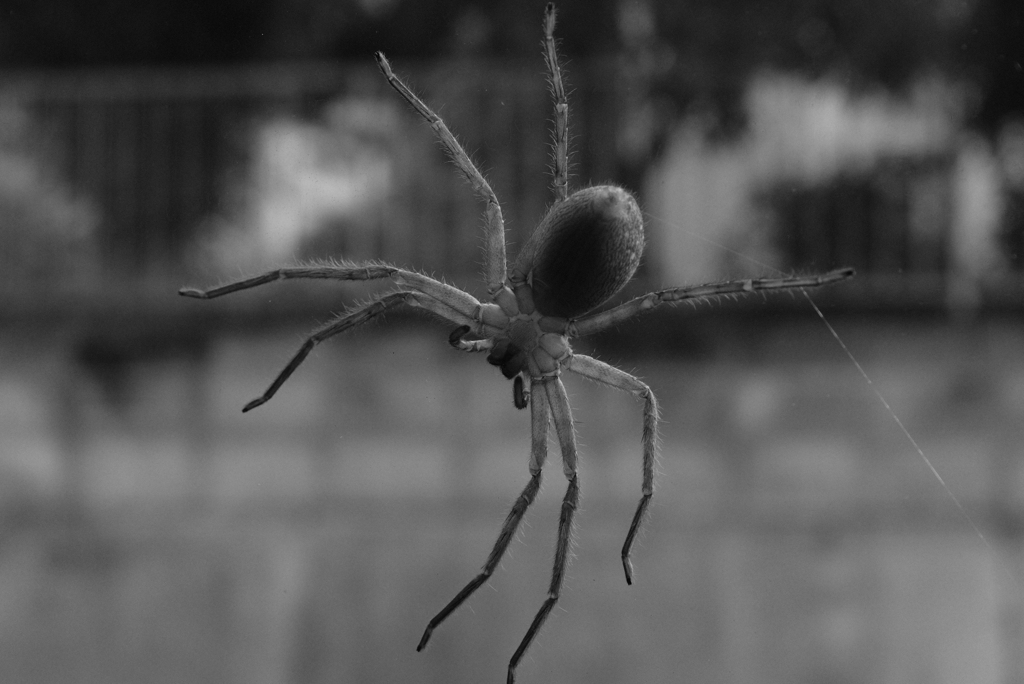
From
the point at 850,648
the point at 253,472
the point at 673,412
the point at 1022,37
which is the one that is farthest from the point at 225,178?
the point at 850,648

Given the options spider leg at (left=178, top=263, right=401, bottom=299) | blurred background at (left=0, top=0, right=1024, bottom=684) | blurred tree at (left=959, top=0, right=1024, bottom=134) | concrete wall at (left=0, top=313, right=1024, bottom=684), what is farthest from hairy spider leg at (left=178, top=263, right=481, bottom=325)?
blurred tree at (left=959, top=0, right=1024, bottom=134)

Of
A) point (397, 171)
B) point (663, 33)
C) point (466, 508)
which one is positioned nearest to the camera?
point (663, 33)

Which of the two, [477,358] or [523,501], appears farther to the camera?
[477,358]

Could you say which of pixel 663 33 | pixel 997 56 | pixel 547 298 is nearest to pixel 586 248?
pixel 547 298

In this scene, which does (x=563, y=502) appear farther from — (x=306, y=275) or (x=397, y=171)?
(x=397, y=171)

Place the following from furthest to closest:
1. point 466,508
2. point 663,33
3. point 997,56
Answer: point 466,508, point 663,33, point 997,56

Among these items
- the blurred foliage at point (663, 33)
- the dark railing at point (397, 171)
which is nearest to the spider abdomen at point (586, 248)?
the dark railing at point (397, 171)

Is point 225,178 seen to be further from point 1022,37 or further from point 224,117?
point 1022,37
